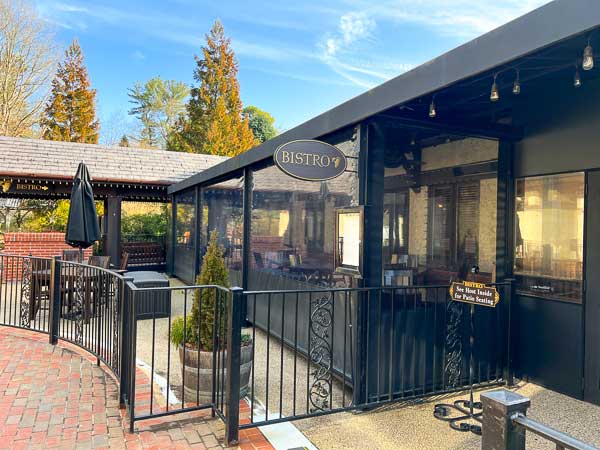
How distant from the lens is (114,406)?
3322 mm

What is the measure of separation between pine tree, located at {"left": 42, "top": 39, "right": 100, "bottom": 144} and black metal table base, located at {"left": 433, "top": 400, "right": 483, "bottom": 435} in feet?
81.2

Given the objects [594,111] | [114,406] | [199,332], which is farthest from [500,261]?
[114,406]

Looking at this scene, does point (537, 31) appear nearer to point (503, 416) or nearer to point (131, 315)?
point (503, 416)

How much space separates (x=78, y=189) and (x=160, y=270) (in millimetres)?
7599

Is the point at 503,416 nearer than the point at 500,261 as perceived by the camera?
Yes

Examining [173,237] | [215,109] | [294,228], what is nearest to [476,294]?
[294,228]

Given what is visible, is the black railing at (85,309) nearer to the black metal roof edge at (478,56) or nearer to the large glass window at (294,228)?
the large glass window at (294,228)

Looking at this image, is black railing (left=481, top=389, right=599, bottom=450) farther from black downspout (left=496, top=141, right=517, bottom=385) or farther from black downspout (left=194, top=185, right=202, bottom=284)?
black downspout (left=194, top=185, right=202, bottom=284)

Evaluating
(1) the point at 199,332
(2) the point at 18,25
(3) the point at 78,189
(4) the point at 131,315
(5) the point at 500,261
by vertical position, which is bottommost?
(1) the point at 199,332

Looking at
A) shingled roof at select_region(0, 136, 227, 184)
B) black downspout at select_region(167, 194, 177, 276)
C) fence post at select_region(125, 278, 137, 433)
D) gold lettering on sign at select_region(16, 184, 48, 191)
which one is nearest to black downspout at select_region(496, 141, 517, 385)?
fence post at select_region(125, 278, 137, 433)

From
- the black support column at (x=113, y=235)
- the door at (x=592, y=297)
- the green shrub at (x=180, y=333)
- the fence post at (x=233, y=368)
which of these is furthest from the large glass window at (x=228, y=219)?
the door at (x=592, y=297)

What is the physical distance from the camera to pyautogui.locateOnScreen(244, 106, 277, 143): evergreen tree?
31.7 m

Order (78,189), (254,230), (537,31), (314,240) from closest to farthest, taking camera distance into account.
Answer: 1. (537,31)
2. (314,240)
3. (254,230)
4. (78,189)

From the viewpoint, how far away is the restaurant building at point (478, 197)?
3.44 m
